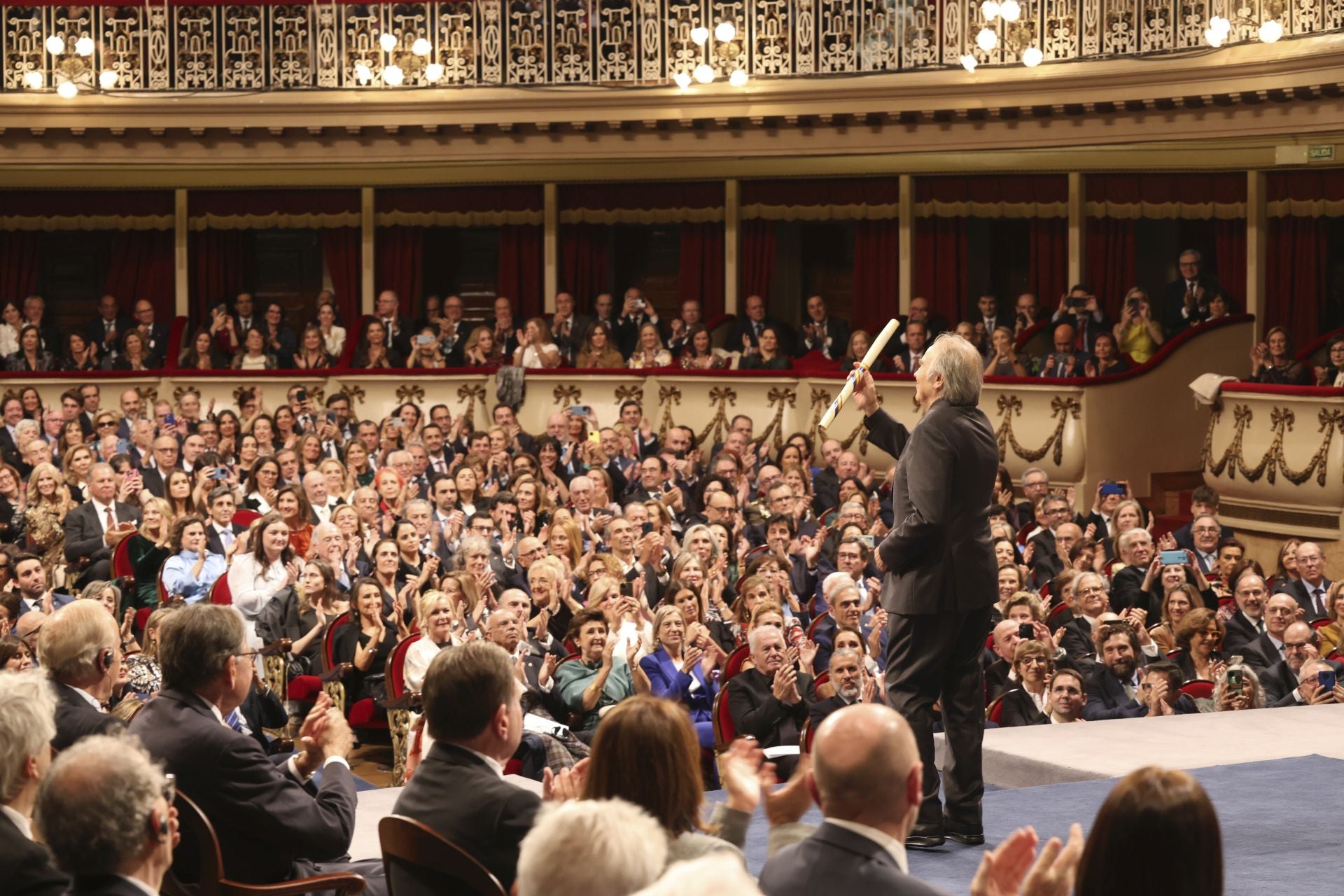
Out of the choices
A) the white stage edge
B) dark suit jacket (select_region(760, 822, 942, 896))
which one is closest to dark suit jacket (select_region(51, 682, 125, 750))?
dark suit jacket (select_region(760, 822, 942, 896))

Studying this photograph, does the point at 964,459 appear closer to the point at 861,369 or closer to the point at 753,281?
the point at 861,369

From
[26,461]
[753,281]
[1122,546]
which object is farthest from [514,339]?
[1122,546]

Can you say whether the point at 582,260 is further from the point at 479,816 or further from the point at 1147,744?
the point at 479,816

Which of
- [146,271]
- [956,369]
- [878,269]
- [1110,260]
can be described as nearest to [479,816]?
[956,369]

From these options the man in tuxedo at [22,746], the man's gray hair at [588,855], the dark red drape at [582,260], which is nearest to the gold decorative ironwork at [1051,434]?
the dark red drape at [582,260]

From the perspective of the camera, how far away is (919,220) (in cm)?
1598

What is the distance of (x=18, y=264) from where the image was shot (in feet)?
56.0

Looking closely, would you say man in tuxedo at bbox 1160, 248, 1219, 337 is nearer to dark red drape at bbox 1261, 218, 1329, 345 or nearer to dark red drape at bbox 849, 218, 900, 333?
dark red drape at bbox 1261, 218, 1329, 345

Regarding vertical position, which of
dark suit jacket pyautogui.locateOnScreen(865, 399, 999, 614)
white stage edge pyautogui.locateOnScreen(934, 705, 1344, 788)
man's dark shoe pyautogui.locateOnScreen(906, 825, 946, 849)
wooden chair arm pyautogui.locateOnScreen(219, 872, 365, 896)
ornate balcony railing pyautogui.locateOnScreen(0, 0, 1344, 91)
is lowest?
white stage edge pyautogui.locateOnScreen(934, 705, 1344, 788)

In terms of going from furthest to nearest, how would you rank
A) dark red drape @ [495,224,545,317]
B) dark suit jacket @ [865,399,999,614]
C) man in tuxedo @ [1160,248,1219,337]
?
dark red drape @ [495,224,545,317] → man in tuxedo @ [1160,248,1219,337] → dark suit jacket @ [865,399,999,614]

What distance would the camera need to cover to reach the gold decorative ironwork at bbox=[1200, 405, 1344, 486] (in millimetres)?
11250

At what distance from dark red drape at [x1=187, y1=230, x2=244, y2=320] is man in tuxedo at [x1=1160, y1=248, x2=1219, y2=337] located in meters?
8.78

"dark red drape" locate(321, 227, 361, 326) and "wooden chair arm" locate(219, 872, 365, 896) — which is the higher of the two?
"dark red drape" locate(321, 227, 361, 326)

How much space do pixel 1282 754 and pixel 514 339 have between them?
10263mm
